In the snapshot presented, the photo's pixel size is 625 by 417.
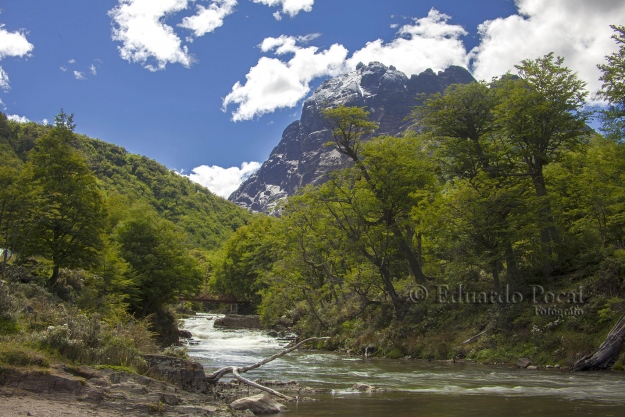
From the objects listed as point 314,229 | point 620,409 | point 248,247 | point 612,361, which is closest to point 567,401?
point 620,409

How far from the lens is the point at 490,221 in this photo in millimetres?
22297

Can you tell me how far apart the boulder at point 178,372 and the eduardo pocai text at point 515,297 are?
51.4 feet

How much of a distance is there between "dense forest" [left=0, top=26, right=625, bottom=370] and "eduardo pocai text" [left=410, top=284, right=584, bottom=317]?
8 centimetres

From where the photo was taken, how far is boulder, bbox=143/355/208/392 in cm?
1174

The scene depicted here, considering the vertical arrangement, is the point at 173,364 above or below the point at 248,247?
below

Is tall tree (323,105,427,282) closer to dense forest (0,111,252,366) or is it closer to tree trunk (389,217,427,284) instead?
tree trunk (389,217,427,284)

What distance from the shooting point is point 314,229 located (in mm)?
35781

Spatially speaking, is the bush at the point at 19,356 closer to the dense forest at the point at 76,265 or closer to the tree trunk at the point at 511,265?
the dense forest at the point at 76,265

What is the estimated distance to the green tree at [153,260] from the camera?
35062mm

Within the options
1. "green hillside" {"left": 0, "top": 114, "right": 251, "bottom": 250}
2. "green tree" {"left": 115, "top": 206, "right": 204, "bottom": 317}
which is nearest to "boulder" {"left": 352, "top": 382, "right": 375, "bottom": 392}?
"green tree" {"left": 115, "top": 206, "right": 204, "bottom": 317}

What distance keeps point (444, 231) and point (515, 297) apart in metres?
4.62

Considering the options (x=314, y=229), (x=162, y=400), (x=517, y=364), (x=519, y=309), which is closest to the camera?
(x=162, y=400)

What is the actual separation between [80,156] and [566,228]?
3001 centimetres

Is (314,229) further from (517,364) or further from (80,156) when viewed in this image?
(517,364)
